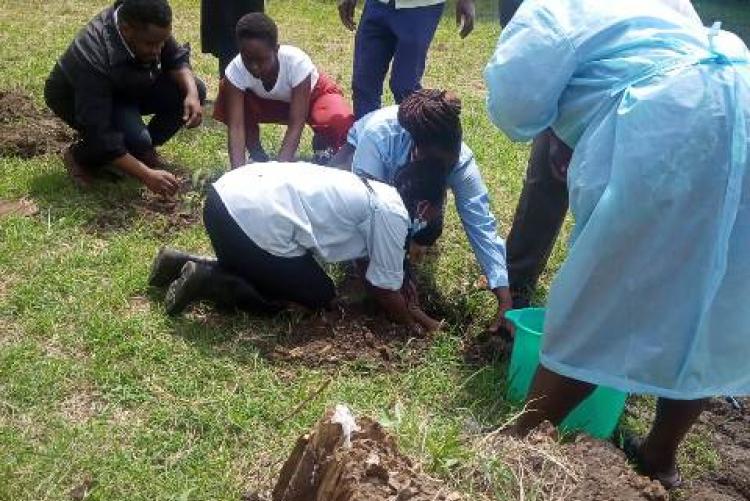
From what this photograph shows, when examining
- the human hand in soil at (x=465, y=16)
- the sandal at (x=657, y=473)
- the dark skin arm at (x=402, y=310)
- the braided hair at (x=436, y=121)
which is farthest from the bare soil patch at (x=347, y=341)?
the human hand in soil at (x=465, y=16)

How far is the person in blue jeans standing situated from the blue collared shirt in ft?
3.65

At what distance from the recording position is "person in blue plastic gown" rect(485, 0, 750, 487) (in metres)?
2.37

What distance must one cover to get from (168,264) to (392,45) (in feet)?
6.58

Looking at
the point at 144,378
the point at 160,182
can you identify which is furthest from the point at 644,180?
the point at 160,182

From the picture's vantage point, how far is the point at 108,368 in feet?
10.8

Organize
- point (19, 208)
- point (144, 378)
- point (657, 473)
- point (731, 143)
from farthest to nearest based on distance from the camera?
1. point (19, 208)
2. point (144, 378)
3. point (657, 473)
4. point (731, 143)

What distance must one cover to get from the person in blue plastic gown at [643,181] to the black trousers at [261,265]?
1.25 meters

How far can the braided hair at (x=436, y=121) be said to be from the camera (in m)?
3.45

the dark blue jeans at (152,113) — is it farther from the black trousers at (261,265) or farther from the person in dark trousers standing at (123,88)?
the black trousers at (261,265)

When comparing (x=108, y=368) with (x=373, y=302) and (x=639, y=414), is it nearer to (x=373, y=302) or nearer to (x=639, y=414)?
(x=373, y=302)

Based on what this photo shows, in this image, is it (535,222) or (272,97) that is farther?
(272,97)

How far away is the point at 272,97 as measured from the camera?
16.0 ft

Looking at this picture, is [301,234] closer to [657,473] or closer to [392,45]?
[657,473]

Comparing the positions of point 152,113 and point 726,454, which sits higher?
point 152,113
